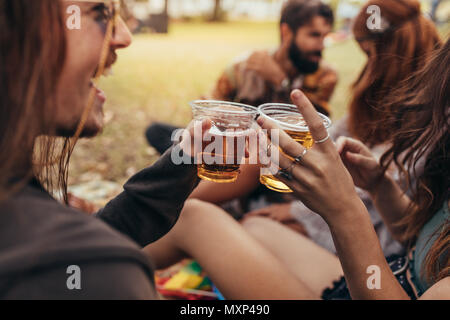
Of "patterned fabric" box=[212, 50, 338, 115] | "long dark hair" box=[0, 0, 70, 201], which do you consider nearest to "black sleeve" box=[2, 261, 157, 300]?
"long dark hair" box=[0, 0, 70, 201]

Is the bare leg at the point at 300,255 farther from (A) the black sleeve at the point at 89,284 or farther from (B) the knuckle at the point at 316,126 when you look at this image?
(A) the black sleeve at the point at 89,284

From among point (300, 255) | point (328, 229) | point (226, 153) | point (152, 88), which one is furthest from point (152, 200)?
point (152, 88)

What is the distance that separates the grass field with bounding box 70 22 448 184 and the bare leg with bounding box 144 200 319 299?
5.67ft

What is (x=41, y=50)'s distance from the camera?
0.92 meters

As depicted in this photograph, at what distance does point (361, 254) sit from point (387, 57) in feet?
6.22

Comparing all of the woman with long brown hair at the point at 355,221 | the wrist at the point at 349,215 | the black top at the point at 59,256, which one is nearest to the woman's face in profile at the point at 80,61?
the black top at the point at 59,256

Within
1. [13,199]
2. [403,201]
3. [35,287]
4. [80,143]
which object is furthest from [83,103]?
[80,143]

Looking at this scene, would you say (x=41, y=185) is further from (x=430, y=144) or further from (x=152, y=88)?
(x=152, y=88)

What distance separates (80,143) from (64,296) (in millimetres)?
4525

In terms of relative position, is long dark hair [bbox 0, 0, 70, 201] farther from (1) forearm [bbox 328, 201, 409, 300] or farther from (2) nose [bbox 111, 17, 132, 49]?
(1) forearm [bbox 328, 201, 409, 300]

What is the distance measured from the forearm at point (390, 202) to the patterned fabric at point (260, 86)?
197 centimetres

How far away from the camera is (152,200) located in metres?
1.50
